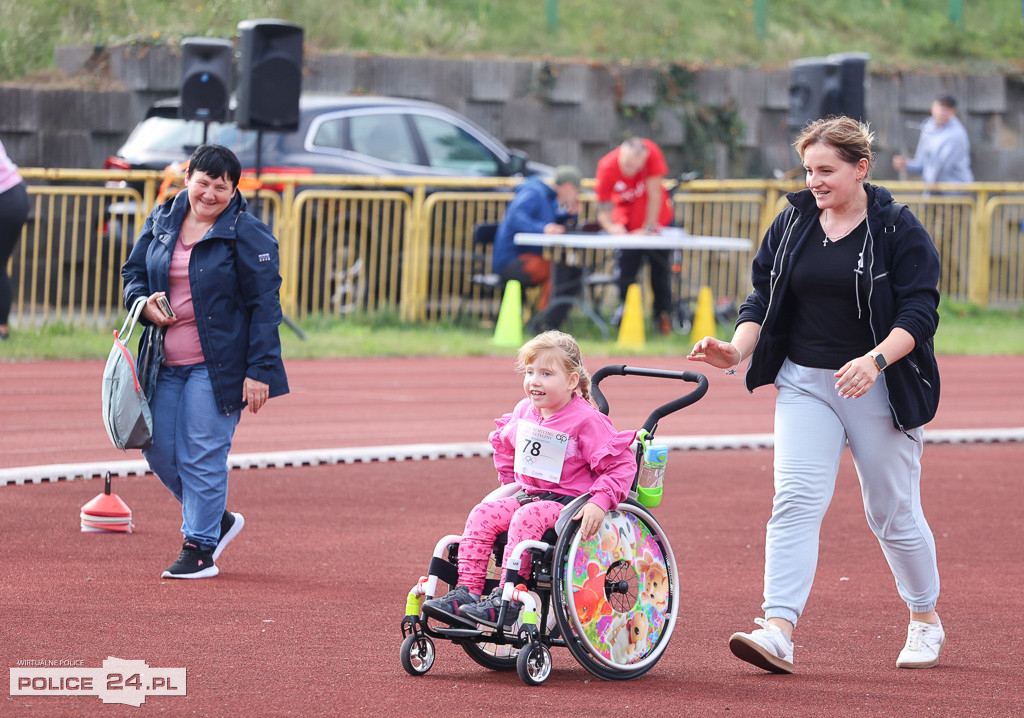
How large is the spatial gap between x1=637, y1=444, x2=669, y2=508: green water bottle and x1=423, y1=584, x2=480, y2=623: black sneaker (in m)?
0.74

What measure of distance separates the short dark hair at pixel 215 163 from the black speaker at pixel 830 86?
12.2 metres

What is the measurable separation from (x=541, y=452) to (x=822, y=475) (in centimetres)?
100

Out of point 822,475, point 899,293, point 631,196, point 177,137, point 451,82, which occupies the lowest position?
point 822,475

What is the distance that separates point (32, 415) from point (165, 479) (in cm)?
466

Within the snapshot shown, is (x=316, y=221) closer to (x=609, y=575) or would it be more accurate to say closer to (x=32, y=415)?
(x=32, y=415)

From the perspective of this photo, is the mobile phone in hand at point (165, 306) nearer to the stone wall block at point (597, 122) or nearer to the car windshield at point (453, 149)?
the car windshield at point (453, 149)

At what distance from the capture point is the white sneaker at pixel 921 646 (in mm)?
5523

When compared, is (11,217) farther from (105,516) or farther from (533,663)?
(533,663)

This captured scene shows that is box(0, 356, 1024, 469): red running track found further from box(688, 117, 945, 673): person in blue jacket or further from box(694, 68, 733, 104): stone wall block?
box(694, 68, 733, 104): stone wall block

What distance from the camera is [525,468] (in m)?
5.30

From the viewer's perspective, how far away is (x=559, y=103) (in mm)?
22547

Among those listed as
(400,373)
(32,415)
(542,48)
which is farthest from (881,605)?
(542,48)

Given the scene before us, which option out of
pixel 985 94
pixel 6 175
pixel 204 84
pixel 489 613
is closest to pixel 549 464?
pixel 489 613

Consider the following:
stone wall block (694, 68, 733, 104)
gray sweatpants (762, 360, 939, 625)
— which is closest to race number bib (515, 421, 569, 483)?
gray sweatpants (762, 360, 939, 625)
